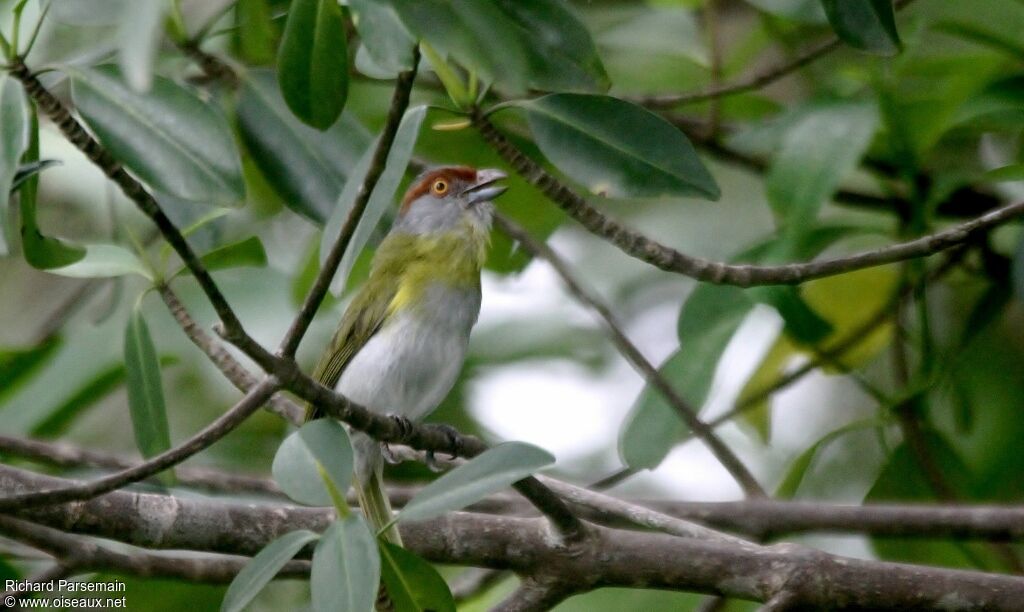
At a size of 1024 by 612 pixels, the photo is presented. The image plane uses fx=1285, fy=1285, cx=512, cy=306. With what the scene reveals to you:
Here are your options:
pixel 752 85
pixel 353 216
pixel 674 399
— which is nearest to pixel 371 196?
pixel 353 216

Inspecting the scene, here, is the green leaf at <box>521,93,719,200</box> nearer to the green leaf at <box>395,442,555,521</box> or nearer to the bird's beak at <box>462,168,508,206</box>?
the green leaf at <box>395,442,555,521</box>

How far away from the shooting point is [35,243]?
230cm

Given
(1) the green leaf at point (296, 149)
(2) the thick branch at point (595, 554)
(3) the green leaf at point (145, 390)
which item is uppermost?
(1) the green leaf at point (296, 149)

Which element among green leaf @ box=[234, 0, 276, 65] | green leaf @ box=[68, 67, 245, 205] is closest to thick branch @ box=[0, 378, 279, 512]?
green leaf @ box=[68, 67, 245, 205]

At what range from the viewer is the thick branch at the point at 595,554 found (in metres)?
2.60

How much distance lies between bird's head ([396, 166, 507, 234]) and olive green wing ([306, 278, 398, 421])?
12.9 inches

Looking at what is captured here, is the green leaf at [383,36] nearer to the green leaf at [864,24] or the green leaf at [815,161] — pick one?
the green leaf at [864,24]

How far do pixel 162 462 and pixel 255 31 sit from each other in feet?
6.30

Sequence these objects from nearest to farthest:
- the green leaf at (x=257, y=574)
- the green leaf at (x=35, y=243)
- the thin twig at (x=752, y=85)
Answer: the green leaf at (x=257, y=574) → the green leaf at (x=35, y=243) → the thin twig at (x=752, y=85)

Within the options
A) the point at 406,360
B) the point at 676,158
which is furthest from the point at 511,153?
the point at 406,360

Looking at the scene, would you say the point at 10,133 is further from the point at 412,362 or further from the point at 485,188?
the point at 485,188

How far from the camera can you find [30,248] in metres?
2.30

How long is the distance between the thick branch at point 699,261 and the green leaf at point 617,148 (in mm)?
56

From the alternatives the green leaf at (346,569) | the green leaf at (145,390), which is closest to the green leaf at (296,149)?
the green leaf at (145,390)
